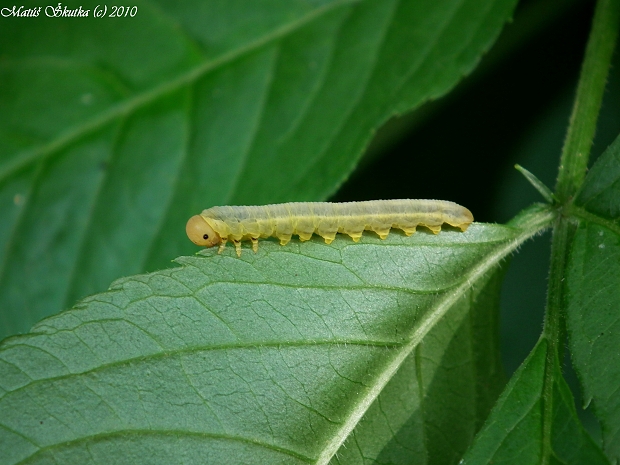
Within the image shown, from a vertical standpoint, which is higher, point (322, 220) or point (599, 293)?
point (322, 220)

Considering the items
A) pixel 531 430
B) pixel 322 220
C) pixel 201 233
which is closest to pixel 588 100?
pixel 322 220

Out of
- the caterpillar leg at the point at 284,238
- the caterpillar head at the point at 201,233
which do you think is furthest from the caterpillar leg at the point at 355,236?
the caterpillar head at the point at 201,233

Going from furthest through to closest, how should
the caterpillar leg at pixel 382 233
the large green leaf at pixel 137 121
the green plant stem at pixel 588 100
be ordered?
the large green leaf at pixel 137 121, the caterpillar leg at pixel 382 233, the green plant stem at pixel 588 100

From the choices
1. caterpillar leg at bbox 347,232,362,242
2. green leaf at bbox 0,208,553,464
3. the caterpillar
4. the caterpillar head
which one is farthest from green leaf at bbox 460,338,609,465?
the caterpillar head

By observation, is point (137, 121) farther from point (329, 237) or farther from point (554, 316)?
point (554, 316)

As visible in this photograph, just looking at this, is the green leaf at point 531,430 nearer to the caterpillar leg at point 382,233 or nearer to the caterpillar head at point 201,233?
the caterpillar leg at point 382,233

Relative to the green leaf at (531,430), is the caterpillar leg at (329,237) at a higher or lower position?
higher

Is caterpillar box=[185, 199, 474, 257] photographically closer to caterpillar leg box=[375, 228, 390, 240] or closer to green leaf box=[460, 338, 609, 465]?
caterpillar leg box=[375, 228, 390, 240]
